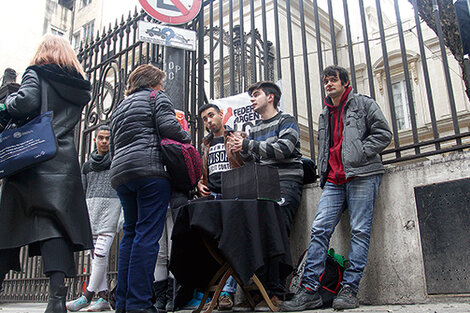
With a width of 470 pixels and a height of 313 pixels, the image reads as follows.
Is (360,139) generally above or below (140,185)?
above

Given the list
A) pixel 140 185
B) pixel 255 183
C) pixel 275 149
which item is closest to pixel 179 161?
pixel 140 185

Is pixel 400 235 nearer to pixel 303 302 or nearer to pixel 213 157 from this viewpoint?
pixel 303 302

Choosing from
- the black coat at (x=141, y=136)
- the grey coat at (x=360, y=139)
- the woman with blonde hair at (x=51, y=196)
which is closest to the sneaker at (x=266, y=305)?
the grey coat at (x=360, y=139)

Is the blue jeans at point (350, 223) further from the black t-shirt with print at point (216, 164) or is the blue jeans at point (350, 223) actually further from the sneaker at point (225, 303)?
the black t-shirt with print at point (216, 164)

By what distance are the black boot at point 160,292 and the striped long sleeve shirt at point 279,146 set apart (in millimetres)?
1365

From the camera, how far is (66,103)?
3.56 metres

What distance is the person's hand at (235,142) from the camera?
392cm

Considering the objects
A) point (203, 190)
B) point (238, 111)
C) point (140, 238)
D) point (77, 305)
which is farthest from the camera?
point (238, 111)

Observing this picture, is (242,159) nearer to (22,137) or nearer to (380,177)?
(380,177)

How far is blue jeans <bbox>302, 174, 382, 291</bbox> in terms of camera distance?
11.4ft

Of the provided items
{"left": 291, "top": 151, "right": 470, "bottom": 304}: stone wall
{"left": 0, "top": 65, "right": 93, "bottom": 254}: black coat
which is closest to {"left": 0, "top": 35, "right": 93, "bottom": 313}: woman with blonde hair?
{"left": 0, "top": 65, "right": 93, "bottom": 254}: black coat

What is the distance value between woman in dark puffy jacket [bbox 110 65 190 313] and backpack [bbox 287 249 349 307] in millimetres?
1226

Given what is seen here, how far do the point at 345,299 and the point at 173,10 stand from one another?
3951 millimetres

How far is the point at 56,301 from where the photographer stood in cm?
304
